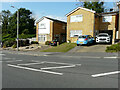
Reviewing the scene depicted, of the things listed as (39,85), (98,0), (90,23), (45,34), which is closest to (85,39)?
(90,23)

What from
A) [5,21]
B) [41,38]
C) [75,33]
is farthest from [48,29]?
[5,21]

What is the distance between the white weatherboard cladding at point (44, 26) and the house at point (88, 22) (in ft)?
19.7

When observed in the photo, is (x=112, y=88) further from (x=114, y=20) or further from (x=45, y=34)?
(x=45, y=34)

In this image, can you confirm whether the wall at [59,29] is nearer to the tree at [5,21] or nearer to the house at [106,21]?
the house at [106,21]

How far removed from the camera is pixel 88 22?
2455 cm

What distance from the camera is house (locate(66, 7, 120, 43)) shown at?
79.8 ft

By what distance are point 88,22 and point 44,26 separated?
37.9 ft

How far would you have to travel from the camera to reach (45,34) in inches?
1203

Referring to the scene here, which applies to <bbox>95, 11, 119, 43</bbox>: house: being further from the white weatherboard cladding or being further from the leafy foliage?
the leafy foliage

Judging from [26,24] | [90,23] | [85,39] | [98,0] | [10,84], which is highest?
[98,0]

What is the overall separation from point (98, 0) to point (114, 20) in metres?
19.6

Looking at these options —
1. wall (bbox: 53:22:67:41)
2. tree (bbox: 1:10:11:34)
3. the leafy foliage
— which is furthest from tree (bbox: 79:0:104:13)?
tree (bbox: 1:10:11:34)

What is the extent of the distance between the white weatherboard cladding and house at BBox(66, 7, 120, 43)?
5995 mm

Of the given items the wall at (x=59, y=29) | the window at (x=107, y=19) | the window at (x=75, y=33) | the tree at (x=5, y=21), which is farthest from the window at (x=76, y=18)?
the tree at (x=5, y=21)
